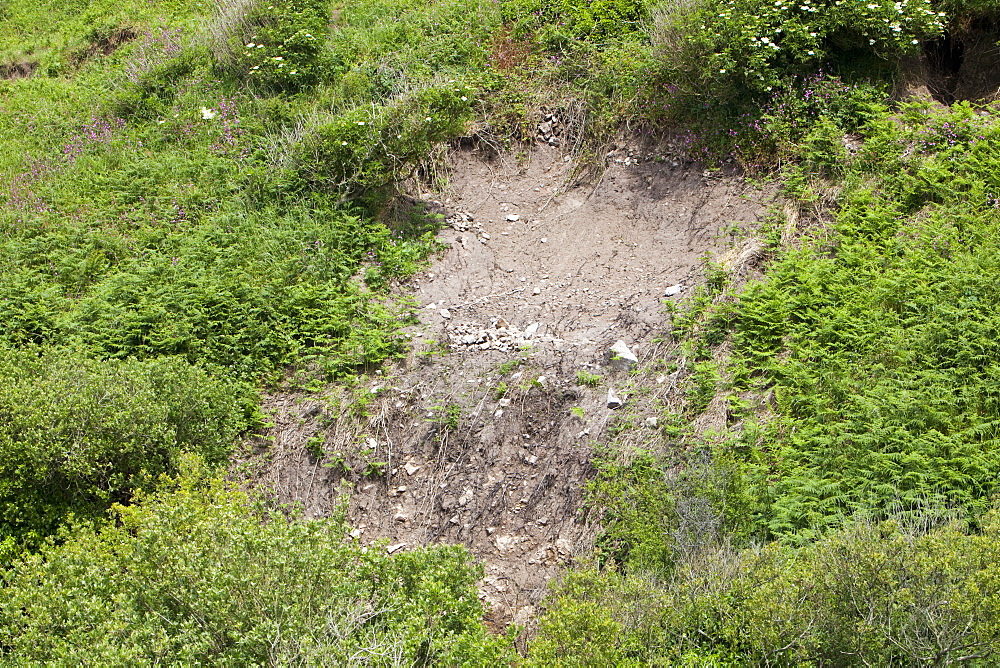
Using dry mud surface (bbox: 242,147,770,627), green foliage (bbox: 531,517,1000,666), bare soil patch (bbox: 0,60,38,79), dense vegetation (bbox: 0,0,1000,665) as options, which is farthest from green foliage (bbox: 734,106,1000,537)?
bare soil patch (bbox: 0,60,38,79)

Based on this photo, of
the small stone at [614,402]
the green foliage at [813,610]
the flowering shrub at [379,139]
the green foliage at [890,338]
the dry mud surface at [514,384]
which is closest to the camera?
the green foliage at [813,610]

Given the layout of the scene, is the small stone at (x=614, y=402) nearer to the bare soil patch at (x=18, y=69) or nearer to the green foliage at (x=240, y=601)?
the green foliage at (x=240, y=601)

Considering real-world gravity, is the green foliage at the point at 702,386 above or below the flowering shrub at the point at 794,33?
below

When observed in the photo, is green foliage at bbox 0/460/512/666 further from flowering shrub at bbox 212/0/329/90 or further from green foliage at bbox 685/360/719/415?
flowering shrub at bbox 212/0/329/90

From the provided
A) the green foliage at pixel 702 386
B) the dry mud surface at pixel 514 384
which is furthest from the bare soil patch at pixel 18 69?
the green foliage at pixel 702 386

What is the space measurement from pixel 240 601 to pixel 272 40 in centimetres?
921

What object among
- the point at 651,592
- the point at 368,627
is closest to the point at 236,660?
the point at 368,627

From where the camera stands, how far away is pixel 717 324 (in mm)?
7145

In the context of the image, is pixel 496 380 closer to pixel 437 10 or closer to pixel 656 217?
pixel 656 217

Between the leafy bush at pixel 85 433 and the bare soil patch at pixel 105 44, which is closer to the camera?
the leafy bush at pixel 85 433

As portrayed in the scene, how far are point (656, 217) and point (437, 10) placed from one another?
17.8 feet

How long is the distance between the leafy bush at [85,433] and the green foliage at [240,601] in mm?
1019

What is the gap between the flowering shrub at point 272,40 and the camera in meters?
11.3

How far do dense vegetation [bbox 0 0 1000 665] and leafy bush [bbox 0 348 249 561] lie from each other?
3 centimetres
